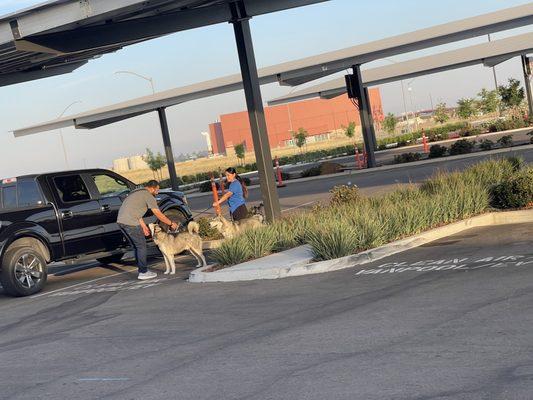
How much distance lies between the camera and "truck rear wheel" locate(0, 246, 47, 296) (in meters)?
15.4

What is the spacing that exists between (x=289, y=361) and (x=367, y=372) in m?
0.99

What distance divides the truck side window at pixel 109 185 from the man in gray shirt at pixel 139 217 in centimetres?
214

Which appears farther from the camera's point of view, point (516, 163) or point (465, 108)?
point (465, 108)

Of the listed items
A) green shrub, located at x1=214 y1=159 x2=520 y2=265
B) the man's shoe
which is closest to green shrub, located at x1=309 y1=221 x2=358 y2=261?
green shrub, located at x1=214 y1=159 x2=520 y2=265

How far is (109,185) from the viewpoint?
58.4ft

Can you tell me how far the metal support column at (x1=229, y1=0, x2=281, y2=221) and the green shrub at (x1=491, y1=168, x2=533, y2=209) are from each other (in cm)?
463

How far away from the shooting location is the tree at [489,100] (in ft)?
259

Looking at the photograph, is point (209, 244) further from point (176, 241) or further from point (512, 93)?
point (512, 93)

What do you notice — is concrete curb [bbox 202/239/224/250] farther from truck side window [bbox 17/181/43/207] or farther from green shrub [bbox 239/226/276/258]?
truck side window [bbox 17/181/43/207]

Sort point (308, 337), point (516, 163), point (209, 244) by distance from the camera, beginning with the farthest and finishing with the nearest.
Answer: point (516, 163), point (209, 244), point (308, 337)

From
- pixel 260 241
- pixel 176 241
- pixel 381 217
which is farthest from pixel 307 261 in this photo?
pixel 176 241

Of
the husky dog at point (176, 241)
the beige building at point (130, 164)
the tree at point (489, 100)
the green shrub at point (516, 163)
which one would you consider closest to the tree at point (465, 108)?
the tree at point (489, 100)

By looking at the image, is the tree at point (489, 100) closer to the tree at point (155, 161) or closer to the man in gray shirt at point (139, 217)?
the tree at point (155, 161)

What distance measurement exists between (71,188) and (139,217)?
228 cm
